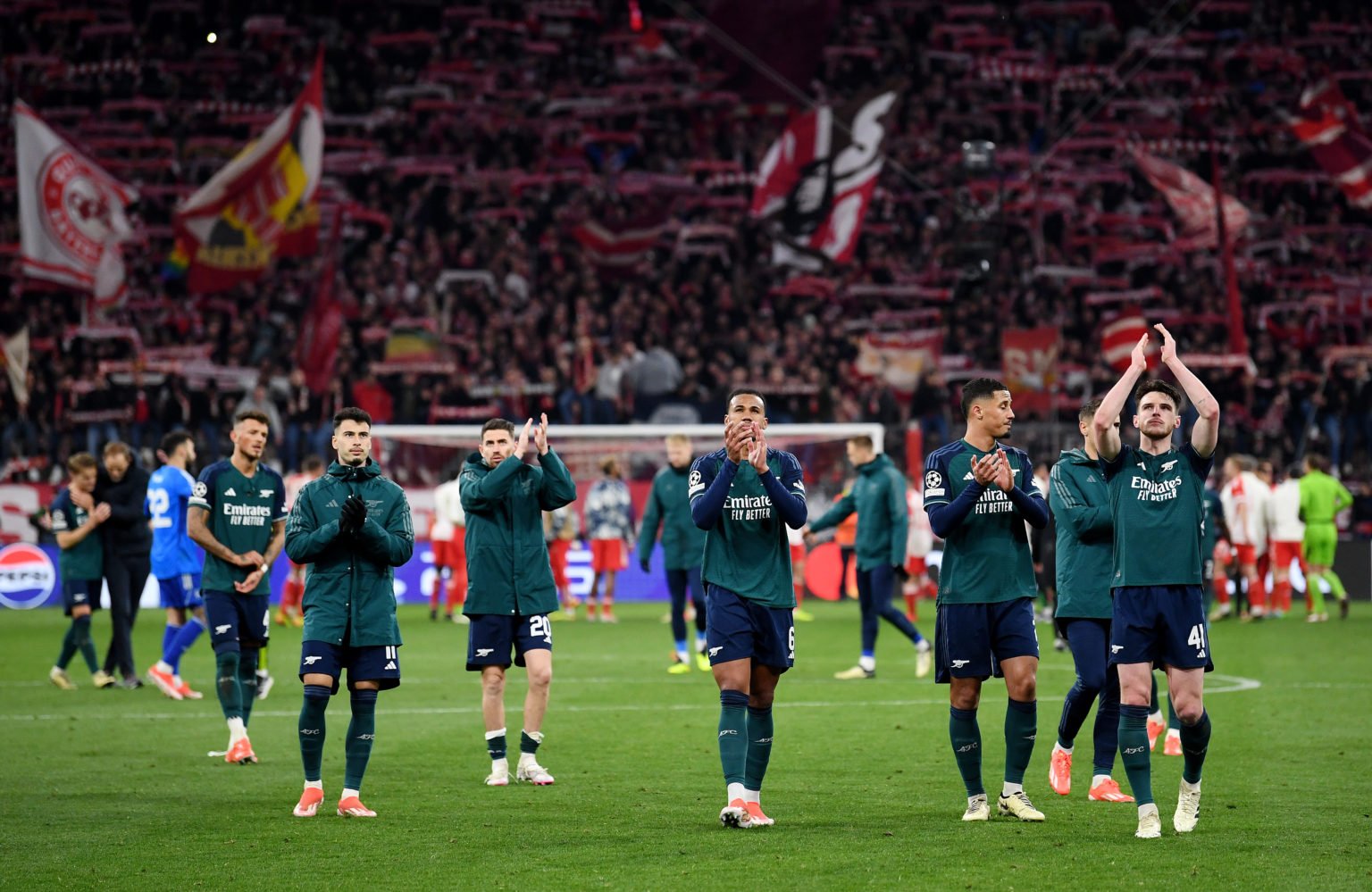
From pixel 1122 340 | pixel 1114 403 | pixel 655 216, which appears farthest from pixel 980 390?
pixel 655 216

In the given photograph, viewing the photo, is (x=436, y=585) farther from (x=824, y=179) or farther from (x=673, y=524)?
(x=824, y=179)

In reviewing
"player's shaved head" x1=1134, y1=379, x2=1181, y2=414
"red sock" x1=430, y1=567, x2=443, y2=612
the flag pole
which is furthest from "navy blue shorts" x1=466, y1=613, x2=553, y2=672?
the flag pole

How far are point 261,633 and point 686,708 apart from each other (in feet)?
14.1

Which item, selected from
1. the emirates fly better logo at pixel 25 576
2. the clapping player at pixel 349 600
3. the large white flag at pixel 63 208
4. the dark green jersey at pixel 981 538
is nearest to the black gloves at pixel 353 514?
the clapping player at pixel 349 600

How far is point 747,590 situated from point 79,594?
9931 millimetres

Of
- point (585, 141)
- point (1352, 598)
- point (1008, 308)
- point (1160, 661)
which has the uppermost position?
point (585, 141)

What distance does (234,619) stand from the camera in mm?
11312

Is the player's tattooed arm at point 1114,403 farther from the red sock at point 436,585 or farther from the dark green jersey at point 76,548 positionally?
the red sock at point 436,585

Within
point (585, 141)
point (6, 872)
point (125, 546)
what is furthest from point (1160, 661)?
point (585, 141)

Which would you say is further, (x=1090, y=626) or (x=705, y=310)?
(x=705, y=310)

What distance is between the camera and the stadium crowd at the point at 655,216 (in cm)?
3416

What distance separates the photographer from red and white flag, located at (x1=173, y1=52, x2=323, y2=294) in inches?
1244

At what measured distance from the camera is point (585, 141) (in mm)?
41531

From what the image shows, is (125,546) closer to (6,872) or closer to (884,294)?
(6,872)
